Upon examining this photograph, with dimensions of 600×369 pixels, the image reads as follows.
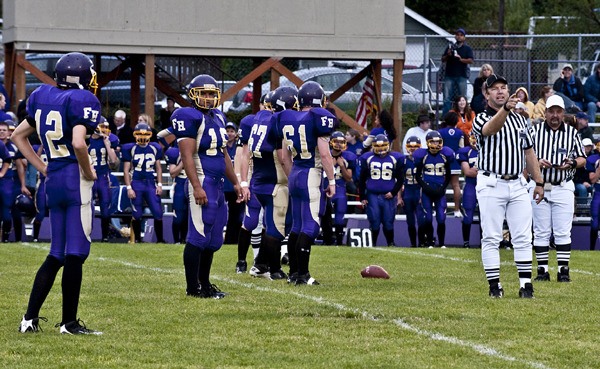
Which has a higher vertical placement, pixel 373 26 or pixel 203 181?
pixel 373 26

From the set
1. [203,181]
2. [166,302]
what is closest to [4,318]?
[166,302]

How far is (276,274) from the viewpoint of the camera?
11.6 m

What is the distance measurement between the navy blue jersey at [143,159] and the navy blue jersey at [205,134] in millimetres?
9551

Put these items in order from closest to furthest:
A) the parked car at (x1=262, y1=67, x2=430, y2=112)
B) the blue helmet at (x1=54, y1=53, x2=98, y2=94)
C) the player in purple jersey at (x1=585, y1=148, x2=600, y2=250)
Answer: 1. the blue helmet at (x1=54, y1=53, x2=98, y2=94)
2. the player in purple jersey at (x1=585, y1=148, x2=600, y2=250)
3. the parked car at (x1=262, y1=67, x2=430, y2=112)

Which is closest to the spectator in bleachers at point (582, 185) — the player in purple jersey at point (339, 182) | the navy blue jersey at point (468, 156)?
the navy blue jersey at point (468, 156)

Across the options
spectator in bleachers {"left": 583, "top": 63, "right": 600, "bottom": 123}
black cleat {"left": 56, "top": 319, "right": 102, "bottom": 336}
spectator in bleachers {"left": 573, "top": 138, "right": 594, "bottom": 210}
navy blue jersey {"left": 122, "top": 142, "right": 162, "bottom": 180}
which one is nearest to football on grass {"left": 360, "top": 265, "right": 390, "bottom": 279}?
black cleat {"left": 56, "top": 319, "right": 102, "bottom": 336}

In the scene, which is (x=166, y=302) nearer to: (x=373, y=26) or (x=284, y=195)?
(x=284, y=195)

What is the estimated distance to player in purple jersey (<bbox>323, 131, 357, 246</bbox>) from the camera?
62.2 feet

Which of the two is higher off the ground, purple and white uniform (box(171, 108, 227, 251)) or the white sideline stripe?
purple and white uniform (box(171, 108, 227, 251))

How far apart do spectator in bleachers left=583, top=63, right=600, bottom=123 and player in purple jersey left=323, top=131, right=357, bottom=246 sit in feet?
17.3

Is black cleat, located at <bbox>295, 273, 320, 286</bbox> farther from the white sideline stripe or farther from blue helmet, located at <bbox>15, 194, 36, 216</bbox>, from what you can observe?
blue helmet, located at <bbox>15, 194, 36, 216</bbox>

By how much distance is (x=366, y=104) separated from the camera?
882 inches

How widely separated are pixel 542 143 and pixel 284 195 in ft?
8.19

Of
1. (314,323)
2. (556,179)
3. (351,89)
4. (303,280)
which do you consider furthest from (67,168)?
(351,89)
